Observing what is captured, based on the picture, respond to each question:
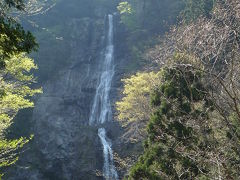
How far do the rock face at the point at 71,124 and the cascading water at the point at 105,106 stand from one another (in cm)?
54

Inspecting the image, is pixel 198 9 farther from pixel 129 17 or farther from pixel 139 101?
pixel 139 101

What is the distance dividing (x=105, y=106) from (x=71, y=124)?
4.22 m

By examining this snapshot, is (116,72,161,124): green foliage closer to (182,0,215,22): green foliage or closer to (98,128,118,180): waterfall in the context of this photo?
(98,128,118,180): waterfall

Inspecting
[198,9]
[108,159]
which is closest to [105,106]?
[108,159]

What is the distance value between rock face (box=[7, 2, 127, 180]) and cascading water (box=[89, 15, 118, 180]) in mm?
536

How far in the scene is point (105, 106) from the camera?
34312 millimetres

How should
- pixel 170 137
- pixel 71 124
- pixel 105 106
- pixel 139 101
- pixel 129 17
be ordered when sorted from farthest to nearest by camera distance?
pixel 129 17 → pixel 105 106 → pixel 71 124 → pixel 139 101 → pixel 170 137

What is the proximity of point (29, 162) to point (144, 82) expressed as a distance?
14.2m

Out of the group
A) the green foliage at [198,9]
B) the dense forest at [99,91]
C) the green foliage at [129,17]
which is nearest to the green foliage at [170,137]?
the dense forest at [99,91]

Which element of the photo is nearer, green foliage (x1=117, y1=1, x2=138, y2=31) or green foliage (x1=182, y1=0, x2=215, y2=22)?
green foliage (x1=182, y1=0, x2=215, y2=22)

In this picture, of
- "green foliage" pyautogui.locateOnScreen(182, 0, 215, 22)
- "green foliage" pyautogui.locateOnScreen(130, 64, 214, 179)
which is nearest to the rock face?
"green foliage" pyautogui.locateOnScreen(182, 0, 215, 22)

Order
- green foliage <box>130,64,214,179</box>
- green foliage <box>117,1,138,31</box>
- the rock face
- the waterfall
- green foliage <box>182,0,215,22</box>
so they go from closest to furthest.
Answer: green foliage <box>130,64,214,179</box> < the waterfall < the rock face < green foliage <box>182,0,215,22</box> < green foliage <box>117,1,138,31</box>

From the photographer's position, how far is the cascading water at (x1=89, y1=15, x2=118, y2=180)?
27.7m

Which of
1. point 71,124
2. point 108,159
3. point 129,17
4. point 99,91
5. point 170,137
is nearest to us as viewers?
point 170,137
